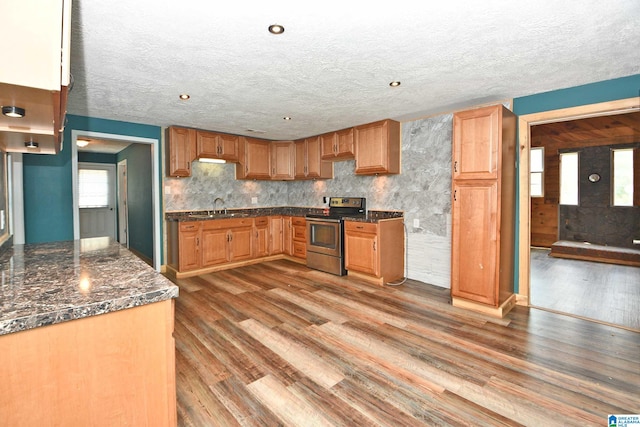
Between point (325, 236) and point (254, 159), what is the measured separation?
6.49 ft

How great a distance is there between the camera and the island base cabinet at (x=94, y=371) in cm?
93

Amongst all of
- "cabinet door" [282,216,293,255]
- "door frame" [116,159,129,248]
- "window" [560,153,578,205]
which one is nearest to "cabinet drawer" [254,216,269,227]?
"cabinet door" [282,216,293,255]

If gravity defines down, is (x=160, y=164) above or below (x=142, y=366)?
above

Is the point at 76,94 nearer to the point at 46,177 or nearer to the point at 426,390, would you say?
the point at 46,177

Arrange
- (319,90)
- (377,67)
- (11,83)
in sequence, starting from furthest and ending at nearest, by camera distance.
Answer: (319,90) < (377,67) < (11,83)

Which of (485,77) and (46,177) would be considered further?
(46,177)

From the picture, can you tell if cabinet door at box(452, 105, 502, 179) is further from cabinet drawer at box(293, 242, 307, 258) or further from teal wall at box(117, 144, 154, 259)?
teal wall at box(117, 144, 154, 259)

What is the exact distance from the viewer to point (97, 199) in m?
7.51

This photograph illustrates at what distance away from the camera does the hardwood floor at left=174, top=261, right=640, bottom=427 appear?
179 centimetres

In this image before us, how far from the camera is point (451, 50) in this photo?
2295 mm

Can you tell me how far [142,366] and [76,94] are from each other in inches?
128

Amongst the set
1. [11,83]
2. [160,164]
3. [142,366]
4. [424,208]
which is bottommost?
[142,366]

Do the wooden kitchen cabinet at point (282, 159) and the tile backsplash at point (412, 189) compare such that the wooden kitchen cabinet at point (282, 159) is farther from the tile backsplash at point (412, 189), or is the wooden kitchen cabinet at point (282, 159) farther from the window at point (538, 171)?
the window at point (538, 171)

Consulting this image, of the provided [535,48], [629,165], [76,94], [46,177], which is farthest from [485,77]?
[629,165]
